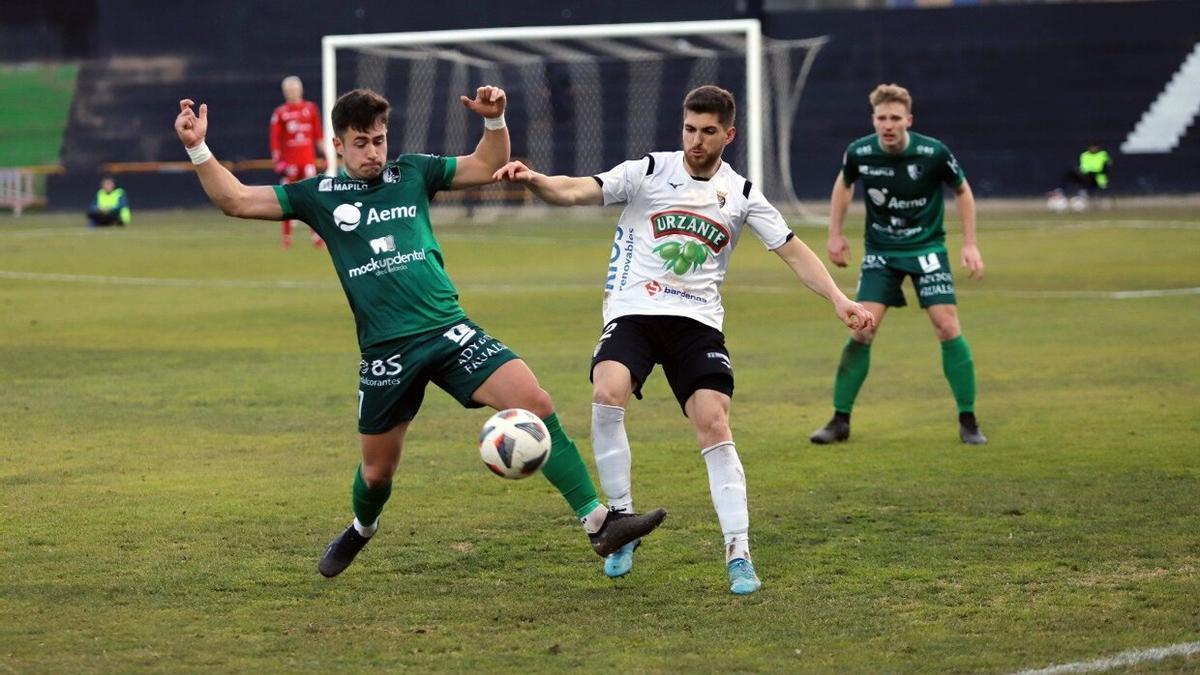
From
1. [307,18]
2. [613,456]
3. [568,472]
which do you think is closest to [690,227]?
[613,456]

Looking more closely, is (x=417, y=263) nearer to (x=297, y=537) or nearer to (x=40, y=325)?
(x=297, y=537)

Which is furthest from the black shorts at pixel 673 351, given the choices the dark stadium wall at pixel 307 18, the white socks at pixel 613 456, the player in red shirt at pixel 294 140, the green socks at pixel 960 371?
the dark stadium wall at pixel 307 18

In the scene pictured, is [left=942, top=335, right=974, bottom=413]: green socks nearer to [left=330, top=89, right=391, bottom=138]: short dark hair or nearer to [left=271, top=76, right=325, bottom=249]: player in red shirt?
[left=330, top=89, right=391, bottom=138]: short dark hair

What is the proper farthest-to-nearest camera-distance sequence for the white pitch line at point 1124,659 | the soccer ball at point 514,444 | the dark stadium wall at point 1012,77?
the dark stadium wall at point 1012,77 → the soccer ball at point 514,444 → the white pitch line at point 1124,659

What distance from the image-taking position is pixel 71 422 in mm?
11414

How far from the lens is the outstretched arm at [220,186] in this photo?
689 cm

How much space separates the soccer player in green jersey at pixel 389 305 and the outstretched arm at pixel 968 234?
4.58 metres

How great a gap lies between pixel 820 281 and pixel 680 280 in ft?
1.90

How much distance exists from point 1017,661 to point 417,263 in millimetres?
2754

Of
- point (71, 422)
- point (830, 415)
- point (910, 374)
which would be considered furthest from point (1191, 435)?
point (71, 422)

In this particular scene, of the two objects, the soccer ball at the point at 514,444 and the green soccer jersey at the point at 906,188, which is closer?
the soccer ball at the point at 514,444

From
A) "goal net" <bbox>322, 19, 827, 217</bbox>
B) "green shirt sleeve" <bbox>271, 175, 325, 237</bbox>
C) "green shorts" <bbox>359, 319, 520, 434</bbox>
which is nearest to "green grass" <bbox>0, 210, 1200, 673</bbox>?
"green shorts" <bbox>359, 319, 520, 434</bbox>

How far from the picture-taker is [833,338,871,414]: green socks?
10883 millimetres

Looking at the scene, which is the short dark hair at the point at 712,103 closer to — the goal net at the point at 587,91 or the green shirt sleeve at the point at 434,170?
the green shirt sleeve at the point at 434,170
